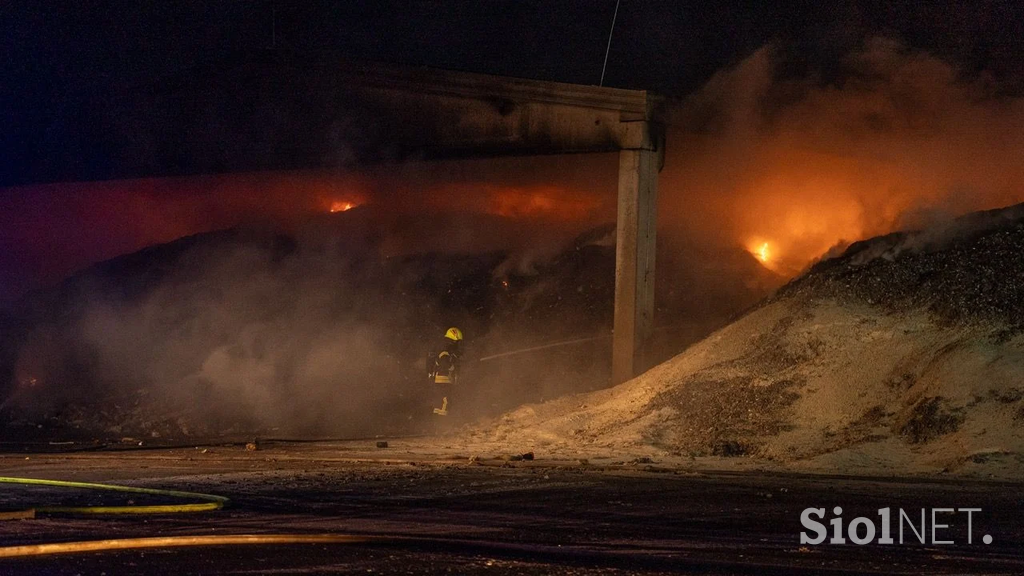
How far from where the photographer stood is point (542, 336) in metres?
23.9

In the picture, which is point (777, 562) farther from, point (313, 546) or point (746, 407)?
point (746, 407)

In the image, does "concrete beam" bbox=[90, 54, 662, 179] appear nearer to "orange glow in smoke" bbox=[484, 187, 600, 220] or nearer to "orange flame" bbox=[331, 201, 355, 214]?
"orange flame" bbox=[331, 201, 355, 214]

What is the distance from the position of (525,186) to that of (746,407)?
1784 cm

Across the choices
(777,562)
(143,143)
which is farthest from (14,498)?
(143,143)

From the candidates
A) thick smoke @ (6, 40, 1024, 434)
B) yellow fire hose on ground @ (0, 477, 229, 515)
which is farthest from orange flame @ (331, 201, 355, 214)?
yellow fire hose on ground @ (0, 477, 229, 515)

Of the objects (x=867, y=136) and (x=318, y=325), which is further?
(x=318, y=325)

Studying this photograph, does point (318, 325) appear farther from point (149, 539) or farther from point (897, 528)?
point (897, 528)

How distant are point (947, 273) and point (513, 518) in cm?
944

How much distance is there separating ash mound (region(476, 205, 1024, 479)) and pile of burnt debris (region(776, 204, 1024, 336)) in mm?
27

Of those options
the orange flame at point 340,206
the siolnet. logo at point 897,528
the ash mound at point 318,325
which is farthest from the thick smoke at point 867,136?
the orange flame at point 340,206

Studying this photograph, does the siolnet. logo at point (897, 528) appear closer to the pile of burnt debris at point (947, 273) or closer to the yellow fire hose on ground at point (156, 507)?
the yellow fire hose on ground at point (156, 507)

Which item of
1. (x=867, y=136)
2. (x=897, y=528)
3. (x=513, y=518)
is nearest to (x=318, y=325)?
(x=867, y=136)

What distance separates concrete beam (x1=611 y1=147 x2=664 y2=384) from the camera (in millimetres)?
17641

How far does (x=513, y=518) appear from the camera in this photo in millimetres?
7855
